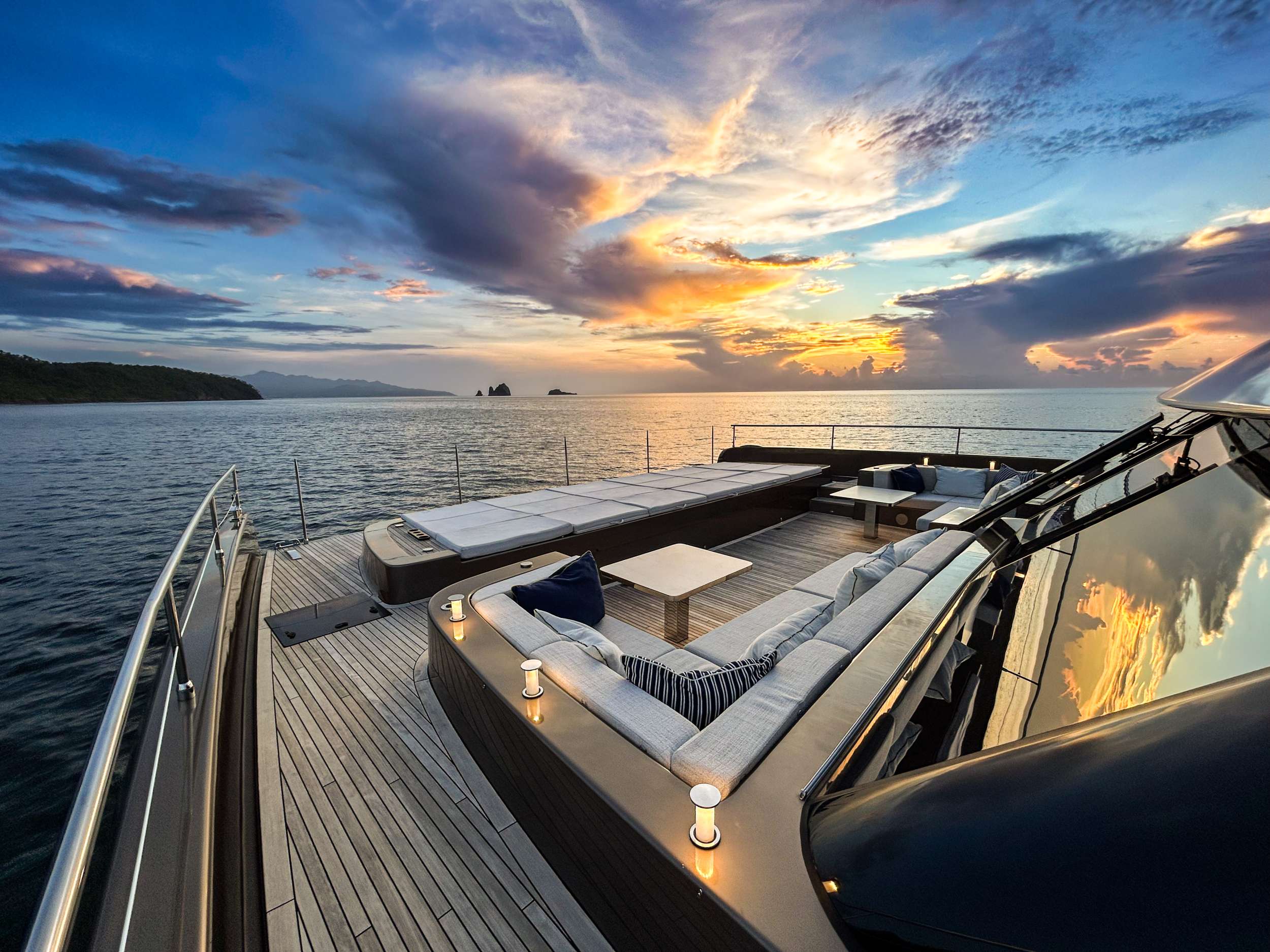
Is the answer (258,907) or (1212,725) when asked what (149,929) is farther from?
(1212,725)

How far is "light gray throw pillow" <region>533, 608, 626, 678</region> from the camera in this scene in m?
1.68

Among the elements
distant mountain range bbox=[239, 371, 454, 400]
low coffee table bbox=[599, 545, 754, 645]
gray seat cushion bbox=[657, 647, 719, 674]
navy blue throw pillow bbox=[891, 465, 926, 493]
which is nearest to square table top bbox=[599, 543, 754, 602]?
low coffee table bbox=[599, 545, 754, 645]

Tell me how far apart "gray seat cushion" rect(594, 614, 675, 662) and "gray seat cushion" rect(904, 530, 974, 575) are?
127 cm

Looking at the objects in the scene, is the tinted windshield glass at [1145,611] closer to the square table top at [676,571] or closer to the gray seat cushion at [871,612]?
the gray seat cushion at [871,612]

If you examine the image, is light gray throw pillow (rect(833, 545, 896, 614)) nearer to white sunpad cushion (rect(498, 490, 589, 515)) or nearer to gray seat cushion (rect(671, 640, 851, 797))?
gray seat cushion (rect(671, 640, 851, 797))

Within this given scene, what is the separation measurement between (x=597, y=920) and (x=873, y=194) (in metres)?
7.37

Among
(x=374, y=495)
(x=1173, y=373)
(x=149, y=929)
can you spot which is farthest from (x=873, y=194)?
(x=374, y=495)

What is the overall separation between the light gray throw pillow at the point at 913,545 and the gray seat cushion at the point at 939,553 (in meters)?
0.03

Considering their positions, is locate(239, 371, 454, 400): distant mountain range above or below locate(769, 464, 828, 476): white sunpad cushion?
above

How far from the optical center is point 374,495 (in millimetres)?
11883

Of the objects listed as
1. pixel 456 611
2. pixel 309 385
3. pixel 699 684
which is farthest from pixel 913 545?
pixel 309 385

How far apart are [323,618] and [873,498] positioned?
4626 mm

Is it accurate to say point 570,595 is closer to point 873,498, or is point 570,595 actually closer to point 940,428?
point 873,498

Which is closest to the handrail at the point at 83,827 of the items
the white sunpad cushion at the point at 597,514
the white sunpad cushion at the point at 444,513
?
the white sunpad cushion at the point at 597,514
